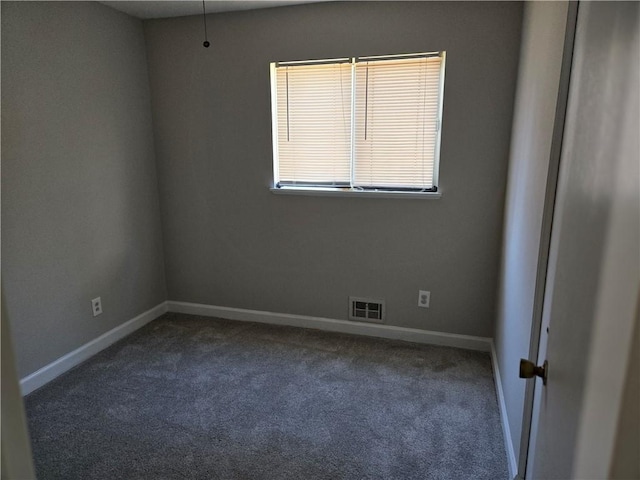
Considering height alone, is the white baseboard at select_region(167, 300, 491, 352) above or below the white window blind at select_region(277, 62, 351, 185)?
below

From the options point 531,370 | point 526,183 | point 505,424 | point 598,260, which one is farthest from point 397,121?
point 598,260

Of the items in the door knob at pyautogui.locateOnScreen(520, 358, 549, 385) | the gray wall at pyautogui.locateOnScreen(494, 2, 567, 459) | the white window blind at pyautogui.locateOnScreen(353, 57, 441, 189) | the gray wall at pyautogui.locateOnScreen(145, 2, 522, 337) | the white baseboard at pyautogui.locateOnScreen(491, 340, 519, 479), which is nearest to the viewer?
the door knob at pyautogui.locateOnScreen(520, 358, 549, 385)

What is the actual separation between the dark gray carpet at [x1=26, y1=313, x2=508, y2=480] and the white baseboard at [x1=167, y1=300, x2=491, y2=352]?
0.28 feet

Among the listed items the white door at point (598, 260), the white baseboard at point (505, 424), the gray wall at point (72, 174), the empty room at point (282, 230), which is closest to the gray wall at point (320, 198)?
the empty room at point (282, 230)

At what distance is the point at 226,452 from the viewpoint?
1952 millimetres

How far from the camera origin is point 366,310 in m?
3.14

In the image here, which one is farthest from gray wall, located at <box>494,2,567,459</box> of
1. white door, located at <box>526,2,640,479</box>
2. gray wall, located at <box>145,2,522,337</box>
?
white door, located at <box>526,2,640,479</box>

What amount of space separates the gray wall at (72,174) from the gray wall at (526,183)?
99.5 inches

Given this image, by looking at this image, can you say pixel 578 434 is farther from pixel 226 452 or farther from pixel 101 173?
pixel 101 173

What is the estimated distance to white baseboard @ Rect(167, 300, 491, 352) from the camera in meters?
2.96

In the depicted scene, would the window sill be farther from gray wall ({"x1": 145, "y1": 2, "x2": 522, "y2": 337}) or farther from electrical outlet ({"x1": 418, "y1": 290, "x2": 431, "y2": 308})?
electrical outlet ({"x1": 418, "y1": 290, "x2": 431, "y2": 308})

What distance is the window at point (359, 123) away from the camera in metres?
2.75

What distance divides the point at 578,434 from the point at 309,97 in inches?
106

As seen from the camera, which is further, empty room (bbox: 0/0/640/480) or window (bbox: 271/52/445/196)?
window (bbox: 271/52/445/196)
